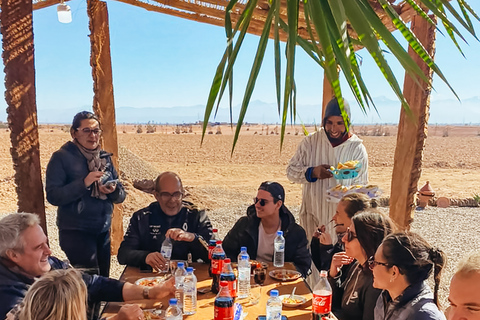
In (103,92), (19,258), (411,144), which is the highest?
(103,92)

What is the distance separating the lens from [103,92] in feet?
17.5

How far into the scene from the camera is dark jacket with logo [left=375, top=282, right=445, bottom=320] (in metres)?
1.97

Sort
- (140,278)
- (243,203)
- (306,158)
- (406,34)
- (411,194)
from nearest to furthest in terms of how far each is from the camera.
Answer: (406,34), (140,278), (306,158), (411,194), (243,203)

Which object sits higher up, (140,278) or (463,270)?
(463,270)

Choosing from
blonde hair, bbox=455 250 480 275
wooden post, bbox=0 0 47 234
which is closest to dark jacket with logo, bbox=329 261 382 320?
blonde hair, bbox=455 250 480 275

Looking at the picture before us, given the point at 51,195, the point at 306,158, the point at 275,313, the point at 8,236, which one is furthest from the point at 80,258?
the point at 306,158

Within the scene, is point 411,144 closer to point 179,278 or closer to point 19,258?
point 179,278

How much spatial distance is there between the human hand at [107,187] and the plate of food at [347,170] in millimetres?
2067

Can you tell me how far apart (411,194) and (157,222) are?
2.97 m

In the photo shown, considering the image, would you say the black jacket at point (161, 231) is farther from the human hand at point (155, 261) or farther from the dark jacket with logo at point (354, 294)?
the dark jacket with logo at point (354, 294)

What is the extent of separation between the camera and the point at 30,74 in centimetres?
351

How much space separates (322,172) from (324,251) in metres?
0.88

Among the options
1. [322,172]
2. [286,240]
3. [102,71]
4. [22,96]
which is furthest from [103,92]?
[286,240]

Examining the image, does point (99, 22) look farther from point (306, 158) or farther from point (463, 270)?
point (463, 270)
